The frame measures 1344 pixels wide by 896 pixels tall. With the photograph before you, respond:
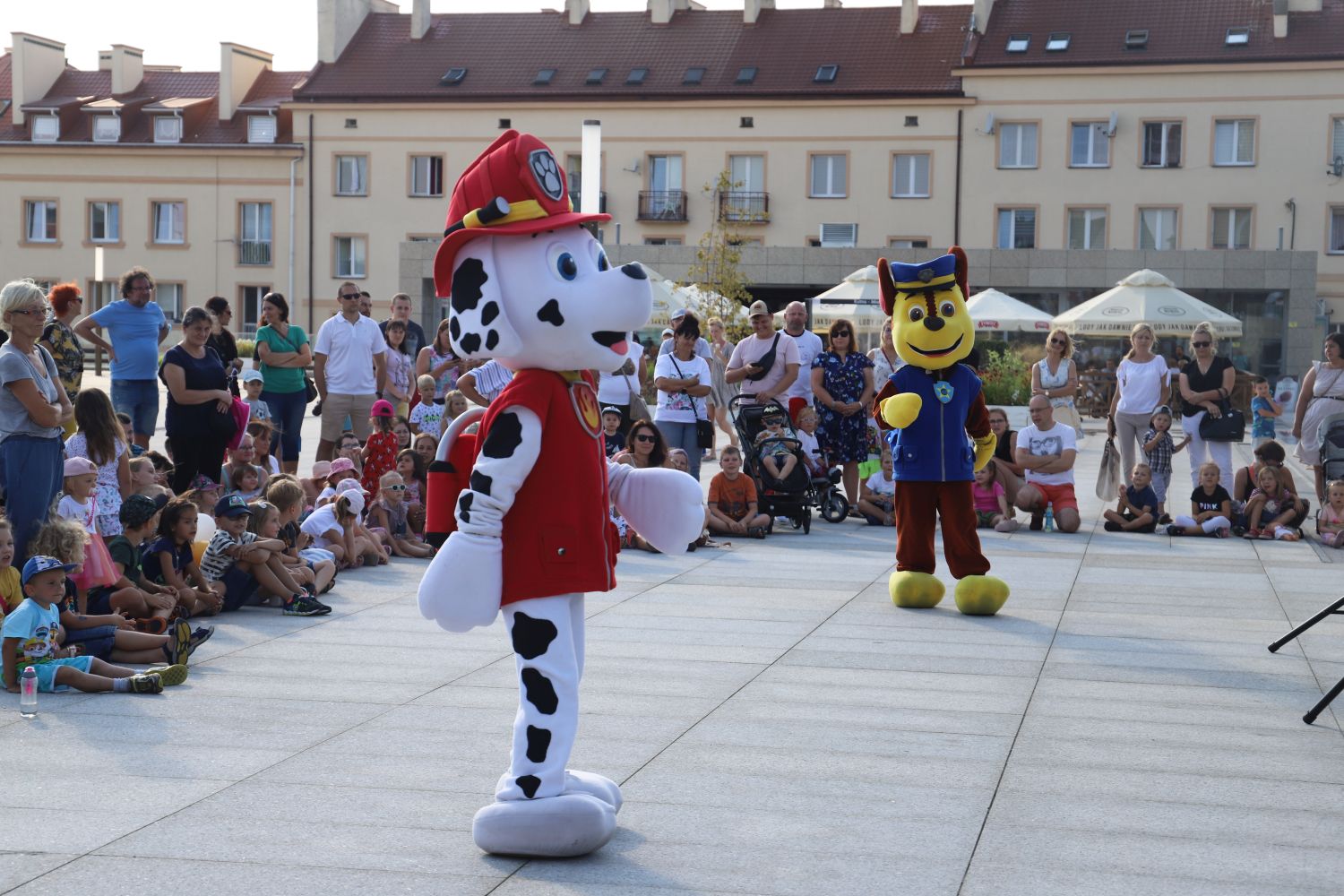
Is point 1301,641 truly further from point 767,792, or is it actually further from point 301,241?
point 301,241

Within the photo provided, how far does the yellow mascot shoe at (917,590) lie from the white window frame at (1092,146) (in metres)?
38.4

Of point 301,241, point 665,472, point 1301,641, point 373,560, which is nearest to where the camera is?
point 665,472

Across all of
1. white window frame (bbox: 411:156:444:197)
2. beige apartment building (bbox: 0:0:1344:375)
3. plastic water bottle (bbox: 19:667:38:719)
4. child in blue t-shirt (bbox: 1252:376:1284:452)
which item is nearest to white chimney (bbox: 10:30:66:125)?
beige apartment building (bbox: 0:0:1344:375)

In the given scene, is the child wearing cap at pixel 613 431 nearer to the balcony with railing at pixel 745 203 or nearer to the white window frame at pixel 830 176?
the balcony with railing at pixel 745 203

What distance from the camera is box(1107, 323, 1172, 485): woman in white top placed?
15250mm

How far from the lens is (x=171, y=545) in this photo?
887 centimetres

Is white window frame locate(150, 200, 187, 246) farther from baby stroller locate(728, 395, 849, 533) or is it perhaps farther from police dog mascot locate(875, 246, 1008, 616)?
police dog mascot locate(875, 246, 1008, 616)

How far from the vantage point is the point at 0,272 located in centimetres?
5588

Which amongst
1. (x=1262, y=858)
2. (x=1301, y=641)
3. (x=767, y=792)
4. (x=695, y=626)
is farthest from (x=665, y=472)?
(x=1301, y=641)

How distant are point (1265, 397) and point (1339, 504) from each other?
873 centimetres

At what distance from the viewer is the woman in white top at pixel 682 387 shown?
1423 cm

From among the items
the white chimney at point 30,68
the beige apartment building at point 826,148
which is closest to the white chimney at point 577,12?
the beige apartment building at point 826,148

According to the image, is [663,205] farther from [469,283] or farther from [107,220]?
[469,283]

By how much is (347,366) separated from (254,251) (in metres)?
41.7
